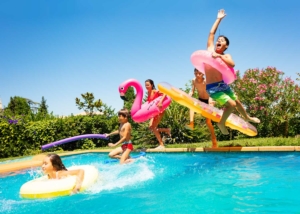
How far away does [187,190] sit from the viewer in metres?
4.68

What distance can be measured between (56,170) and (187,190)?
7.10ft

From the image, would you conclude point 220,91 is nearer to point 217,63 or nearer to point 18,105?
point 217,63

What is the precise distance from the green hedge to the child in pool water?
26.4 ft

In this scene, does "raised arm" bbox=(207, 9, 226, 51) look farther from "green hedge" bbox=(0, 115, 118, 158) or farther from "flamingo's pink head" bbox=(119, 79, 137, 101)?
"green hedge" bbox=(0, 115, 118, 158)

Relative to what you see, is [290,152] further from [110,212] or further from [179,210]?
[110,212]

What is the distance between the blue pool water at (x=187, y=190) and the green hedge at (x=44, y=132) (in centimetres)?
539

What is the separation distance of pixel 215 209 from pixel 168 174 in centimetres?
263

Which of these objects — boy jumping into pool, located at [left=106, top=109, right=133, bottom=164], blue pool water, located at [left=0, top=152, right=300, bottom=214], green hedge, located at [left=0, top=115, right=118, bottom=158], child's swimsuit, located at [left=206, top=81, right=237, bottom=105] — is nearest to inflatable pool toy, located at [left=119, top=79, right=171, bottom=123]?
boy jumping into pool, located at [left=106, top=109, right=133, bottom=164]

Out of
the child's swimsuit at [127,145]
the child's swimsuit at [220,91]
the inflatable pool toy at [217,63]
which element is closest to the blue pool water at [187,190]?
the child's swimsuit at [127,145]

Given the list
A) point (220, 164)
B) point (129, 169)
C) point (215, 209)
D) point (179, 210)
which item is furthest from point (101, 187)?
point (220, 164)

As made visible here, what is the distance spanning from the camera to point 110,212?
3.85 meters

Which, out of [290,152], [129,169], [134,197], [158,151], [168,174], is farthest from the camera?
[158,151]

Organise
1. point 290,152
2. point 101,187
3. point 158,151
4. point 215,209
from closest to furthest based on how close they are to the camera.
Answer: point 215,209 < point 101,187 < point 290,152 < point 158,151

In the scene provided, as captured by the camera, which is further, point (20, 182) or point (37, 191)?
point (20, 182)
